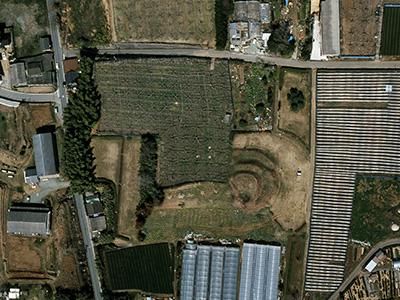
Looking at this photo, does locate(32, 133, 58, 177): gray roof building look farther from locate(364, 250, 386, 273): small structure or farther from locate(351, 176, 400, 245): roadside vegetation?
locate(364, 250, 386, 273): small structure

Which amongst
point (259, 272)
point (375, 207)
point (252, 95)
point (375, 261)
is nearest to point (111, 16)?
point (252, 95)

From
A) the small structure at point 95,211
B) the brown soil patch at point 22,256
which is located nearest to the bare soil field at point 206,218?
the small structure at point 95,211

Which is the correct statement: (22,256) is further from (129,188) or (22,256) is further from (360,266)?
(360,266)

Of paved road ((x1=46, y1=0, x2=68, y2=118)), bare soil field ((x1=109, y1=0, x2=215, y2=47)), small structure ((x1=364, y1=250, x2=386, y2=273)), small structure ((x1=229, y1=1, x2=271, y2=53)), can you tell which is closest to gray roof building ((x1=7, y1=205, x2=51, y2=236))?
paved road ((x1=46, y1=0, x2=68, y2=118))

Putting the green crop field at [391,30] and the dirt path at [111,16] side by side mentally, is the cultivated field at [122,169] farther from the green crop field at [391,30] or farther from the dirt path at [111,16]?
the green crop field at [391,30]

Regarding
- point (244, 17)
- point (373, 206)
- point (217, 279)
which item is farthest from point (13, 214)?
point (373, 206)

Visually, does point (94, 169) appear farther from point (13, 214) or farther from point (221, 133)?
point (221, 133)
